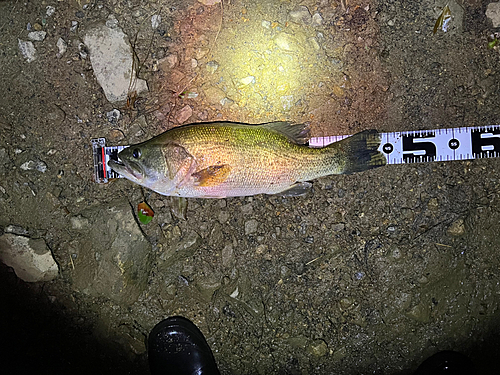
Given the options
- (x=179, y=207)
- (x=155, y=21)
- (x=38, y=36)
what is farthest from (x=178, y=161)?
(x=38, y=36)

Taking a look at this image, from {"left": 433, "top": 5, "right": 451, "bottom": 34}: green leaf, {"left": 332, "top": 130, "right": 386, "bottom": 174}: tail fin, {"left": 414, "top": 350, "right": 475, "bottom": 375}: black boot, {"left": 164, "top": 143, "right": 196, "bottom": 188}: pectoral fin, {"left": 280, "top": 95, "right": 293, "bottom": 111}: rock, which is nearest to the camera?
{"left": 164, "top": 143, "right": 196, "bottom": 188}: pectoral fin

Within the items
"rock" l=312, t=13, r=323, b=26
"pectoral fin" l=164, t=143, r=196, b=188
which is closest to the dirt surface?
"rock" l=312, t=13, r=323, b=26

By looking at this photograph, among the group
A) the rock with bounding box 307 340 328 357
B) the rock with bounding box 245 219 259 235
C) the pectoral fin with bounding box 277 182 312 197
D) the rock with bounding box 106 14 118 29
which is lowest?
the rock with bounding box 307 340 328 357

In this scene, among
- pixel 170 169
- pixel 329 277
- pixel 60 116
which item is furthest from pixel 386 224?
pixel 60 116

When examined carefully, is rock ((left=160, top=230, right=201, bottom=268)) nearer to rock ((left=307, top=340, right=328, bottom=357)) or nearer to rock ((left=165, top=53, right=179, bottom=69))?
rock ((left=307, top=340, right=328, bottom=357))

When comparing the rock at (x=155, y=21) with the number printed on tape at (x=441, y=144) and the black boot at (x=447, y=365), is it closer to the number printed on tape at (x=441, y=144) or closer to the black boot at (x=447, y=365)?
the number printed on tape at (x=441, y=144)

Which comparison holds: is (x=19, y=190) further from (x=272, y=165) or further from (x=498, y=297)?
(x=498, y=297)

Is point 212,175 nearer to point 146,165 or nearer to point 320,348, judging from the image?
point 146,165
